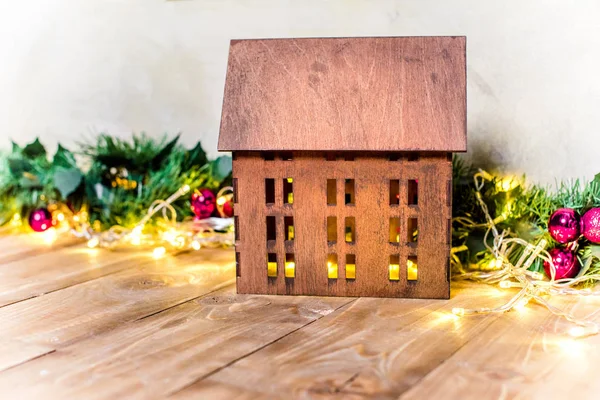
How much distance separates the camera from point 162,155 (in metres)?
1.47

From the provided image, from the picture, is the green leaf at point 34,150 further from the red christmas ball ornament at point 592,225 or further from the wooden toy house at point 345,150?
the red christmas ball ornament at point 592,225

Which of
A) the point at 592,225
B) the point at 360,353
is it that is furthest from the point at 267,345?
the point at 592,225

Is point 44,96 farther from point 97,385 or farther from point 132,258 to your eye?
point 97,385

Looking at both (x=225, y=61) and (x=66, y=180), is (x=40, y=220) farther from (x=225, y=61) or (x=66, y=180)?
(x=225, y=61)

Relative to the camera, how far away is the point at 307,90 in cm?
97

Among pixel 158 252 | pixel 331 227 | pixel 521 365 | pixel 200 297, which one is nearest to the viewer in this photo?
pixel 521 365

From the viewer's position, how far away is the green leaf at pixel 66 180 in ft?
4.75

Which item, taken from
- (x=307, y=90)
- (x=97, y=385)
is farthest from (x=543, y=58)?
(x=97, y=385)

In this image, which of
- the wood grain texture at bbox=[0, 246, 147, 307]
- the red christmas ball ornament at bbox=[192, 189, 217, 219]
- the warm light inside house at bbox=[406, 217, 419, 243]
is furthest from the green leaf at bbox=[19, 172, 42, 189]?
the warm light inside house at bbox=[406, 217, 419, 243]

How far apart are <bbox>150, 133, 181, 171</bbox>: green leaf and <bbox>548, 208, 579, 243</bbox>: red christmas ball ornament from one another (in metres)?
0.85

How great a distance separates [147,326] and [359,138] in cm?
41

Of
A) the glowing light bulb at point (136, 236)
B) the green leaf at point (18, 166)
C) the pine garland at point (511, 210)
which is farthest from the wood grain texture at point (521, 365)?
the green leaf at point (18, 166)

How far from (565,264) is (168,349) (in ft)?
2.15

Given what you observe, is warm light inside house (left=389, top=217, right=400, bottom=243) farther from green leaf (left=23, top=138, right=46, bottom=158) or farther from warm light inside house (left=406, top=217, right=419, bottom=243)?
green leaf (left=23, top=138, right=46, bottom=158)
